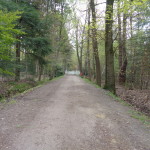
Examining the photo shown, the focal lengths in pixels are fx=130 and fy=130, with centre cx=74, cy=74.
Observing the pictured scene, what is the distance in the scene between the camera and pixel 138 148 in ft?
9.02

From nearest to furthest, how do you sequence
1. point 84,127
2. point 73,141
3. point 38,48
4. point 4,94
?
point 73,141 → point 84,127 → point 4,94 → point 38,48

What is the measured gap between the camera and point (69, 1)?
68.6 ft

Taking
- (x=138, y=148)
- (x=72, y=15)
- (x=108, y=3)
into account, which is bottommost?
(x=138, y=148)

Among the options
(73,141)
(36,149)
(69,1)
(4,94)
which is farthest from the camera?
(69,1)

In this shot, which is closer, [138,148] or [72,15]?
[138,148]

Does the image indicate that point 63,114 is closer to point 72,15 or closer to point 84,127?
point 84,127

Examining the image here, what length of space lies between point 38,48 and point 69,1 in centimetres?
1191

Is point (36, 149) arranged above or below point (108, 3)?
below

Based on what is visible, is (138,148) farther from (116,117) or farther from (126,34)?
(126,34)

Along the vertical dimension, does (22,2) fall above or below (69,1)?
below

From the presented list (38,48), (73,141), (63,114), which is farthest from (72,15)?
(73,141)

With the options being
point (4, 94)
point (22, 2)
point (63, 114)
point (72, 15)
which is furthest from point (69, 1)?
point (63, 114)

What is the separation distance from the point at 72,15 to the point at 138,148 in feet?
70.2

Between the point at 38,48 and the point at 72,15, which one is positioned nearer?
the point at 38,48
